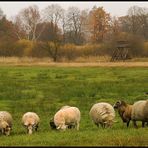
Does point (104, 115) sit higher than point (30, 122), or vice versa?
point (104, 115)

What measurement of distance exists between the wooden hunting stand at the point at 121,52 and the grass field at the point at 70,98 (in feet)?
92.4

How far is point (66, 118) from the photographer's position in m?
18.6

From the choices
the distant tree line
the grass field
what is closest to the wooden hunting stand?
the distant tree line

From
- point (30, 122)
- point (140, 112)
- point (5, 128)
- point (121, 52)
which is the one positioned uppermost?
point (121, 52)

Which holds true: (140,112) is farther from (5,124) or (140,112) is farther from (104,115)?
(5,124)

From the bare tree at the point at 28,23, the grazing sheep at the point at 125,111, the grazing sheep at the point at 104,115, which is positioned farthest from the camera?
the bare tree at the point at 28,23

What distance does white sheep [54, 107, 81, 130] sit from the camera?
59.7 ft

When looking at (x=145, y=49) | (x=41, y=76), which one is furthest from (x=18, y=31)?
(x=41, y=76)

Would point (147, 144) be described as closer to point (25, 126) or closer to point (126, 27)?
point (25, 126)

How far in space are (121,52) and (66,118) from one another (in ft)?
200

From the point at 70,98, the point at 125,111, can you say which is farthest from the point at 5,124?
the point at 70,98

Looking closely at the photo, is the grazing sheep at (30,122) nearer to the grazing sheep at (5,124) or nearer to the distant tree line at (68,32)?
the grazing sheep at (5,124)

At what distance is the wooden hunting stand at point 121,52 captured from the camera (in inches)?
2990

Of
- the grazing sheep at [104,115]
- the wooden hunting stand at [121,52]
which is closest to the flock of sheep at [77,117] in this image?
the grazing sheep at [104,115]
